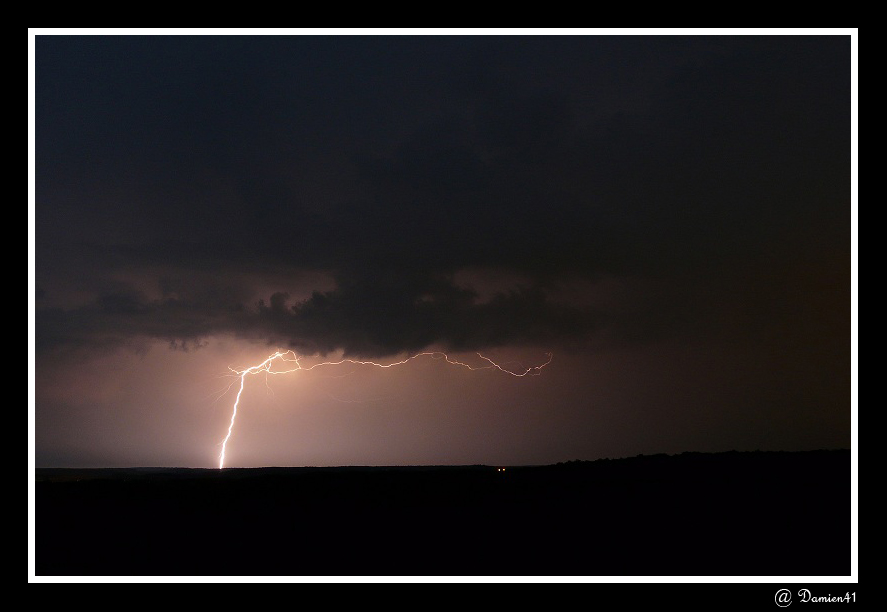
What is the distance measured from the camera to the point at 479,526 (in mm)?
10898

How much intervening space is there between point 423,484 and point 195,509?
17.4 feet

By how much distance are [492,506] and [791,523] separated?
5419mm

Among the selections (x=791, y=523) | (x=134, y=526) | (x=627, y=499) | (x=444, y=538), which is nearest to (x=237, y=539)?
(x=134, y=526)

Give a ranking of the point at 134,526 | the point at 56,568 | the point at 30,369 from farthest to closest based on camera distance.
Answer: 1. the point at 134,526
2. the point at 56,568
3. the point at 30,369

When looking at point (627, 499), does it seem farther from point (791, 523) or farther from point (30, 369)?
point (30, 369)

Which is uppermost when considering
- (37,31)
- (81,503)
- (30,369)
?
(37,31)

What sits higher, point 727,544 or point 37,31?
point 37,31

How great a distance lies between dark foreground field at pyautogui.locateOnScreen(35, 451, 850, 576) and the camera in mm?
9297

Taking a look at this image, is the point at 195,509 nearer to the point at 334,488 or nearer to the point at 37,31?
the point at 334,488

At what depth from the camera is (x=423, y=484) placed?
15.1 m

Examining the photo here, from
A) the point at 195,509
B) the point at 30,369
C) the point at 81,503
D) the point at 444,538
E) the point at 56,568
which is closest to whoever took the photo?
the point at 30,369

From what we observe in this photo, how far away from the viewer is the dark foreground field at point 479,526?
930cm

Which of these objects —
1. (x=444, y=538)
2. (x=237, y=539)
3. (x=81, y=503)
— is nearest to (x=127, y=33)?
(x=237, y=539)

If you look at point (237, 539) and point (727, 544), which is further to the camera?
point (237, 539)
